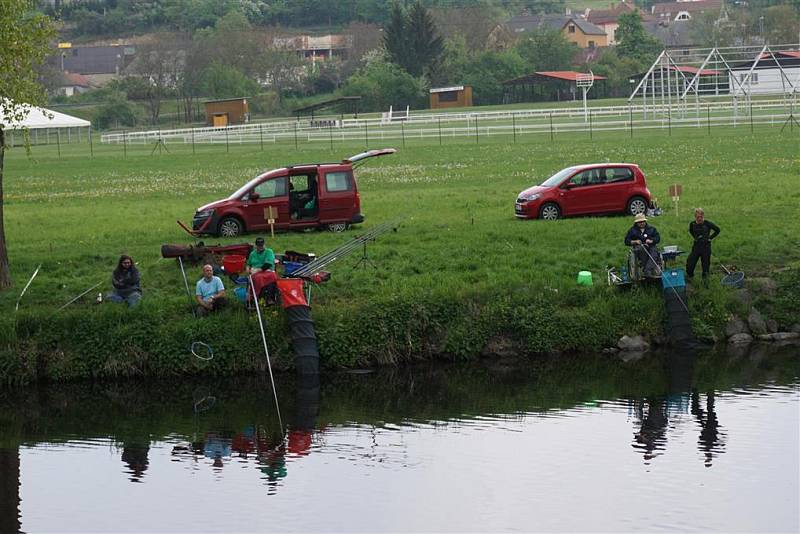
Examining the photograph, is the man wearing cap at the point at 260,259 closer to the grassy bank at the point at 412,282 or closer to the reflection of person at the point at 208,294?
the reflection of person at the point at 208,294

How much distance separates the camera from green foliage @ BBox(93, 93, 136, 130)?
128250 millimetres

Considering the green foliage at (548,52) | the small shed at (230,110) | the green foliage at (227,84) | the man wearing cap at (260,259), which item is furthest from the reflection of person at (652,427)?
the green foliage at (548,52)

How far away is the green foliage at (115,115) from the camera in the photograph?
128 meters

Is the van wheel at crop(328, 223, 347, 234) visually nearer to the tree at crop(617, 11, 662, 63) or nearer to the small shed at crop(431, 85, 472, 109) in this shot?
the small shed at crop(431, 85, 472, 109)

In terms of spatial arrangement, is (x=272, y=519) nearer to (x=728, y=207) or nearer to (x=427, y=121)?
(x=728, y=207)

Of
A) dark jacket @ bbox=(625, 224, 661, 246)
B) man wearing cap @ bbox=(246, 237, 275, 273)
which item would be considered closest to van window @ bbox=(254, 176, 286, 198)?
man wearing cap @ bbox=(246, 237, 275, 273)

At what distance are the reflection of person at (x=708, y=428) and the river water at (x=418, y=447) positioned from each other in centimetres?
4

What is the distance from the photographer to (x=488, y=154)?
62.6 meters

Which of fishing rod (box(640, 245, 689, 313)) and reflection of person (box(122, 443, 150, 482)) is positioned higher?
fishing rod (box(640, 245, 689, 313))

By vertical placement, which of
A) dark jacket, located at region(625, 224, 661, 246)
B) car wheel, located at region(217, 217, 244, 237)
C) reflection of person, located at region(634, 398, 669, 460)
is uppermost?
dark jacket, located at region(625, 224, 661, 246)

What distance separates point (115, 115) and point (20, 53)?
102 m

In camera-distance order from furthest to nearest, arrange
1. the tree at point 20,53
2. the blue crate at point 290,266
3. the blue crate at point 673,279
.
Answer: the blue crate at point 290,266 < the blue crate at point 673,279 < the tree at point 20,53

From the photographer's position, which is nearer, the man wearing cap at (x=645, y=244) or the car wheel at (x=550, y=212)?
the man wearing cap at (x=645, y=244)

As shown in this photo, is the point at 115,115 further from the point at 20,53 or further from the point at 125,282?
the point at 125,282
